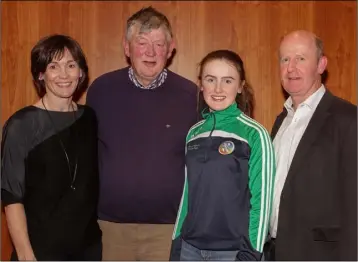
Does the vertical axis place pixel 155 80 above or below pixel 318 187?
above

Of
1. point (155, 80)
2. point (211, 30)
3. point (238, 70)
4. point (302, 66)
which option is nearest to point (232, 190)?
point (238, 70)

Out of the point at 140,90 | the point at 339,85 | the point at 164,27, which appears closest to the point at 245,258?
the point at 140,90

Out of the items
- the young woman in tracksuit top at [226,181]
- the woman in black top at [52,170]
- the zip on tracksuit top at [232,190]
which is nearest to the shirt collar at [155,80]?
the woman in black top at [52,170]

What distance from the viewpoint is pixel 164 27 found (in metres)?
2.56

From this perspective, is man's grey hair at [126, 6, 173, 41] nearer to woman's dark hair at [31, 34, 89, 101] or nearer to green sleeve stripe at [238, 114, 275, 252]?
woman's dark hair at [31, 34, 89, 101]

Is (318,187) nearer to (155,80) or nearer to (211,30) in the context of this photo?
(155,80)

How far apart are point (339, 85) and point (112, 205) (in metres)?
1.61

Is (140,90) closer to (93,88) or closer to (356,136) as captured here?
(93,88)

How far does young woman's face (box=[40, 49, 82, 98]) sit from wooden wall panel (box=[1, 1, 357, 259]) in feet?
2.52

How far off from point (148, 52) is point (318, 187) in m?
1.04

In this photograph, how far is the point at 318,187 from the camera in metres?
2.08

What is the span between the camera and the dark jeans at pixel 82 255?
2.26 meters

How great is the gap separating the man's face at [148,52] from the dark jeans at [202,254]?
854mm

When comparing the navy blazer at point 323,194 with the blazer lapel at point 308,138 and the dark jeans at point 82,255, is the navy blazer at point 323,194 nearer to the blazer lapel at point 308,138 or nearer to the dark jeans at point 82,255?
the blazer lapel at point 308,138
